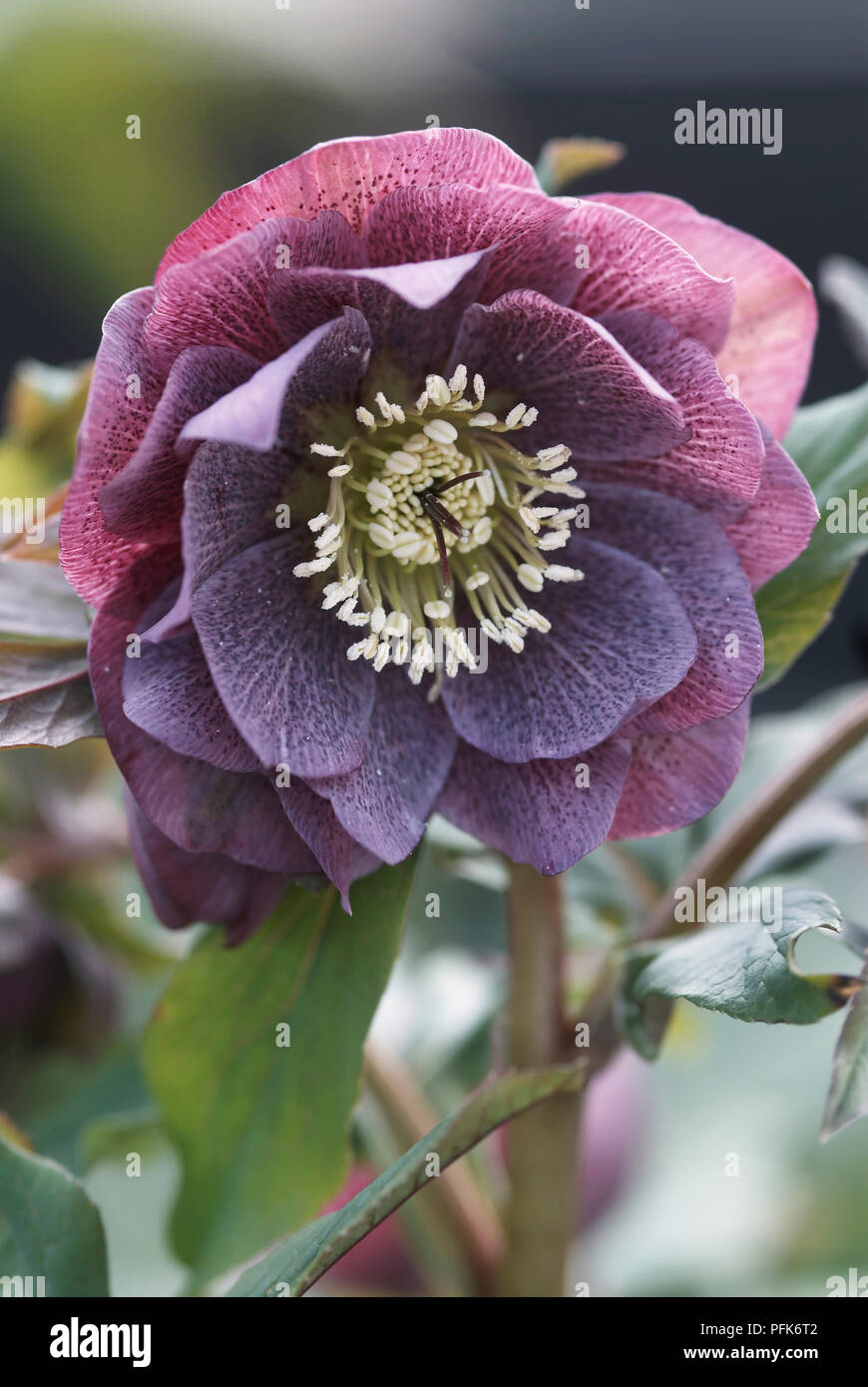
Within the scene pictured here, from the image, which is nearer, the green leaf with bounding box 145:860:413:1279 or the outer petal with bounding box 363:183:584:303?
the outer petal with bounding box 363:183:584:303

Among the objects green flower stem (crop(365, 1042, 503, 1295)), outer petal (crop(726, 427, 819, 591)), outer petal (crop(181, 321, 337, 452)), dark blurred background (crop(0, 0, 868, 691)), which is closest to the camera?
outer petal (crop(181, 321, 337, 452))

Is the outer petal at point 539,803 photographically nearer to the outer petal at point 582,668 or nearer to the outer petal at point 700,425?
the outer petal at point 582,668

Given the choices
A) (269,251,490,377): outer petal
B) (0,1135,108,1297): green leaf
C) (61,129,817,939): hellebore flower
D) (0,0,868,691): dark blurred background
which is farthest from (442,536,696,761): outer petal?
(0,0,868,691): dark blurred background

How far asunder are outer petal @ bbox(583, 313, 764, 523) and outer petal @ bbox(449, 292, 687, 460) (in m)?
0.01

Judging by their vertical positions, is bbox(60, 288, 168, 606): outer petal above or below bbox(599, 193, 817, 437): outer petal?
below

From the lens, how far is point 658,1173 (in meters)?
1.27

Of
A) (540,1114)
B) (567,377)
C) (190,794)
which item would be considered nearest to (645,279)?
(567,377)

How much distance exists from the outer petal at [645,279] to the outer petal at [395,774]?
18 cm

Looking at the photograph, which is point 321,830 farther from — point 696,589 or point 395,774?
point 696,589

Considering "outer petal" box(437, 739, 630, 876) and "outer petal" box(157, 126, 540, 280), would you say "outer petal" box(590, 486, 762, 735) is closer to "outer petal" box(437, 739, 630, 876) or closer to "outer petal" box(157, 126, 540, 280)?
"outer petal" box(437, 739, 630, 876)

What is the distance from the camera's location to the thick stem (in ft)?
2.03

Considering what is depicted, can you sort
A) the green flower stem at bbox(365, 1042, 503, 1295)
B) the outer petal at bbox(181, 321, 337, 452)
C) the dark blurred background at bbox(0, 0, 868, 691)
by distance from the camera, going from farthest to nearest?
the dark blurred background at bbox(0, 0, 868, 691), the green flower stem at bbox(365, 1042, 503, 1295), the outer petal at bbox(181, 321, 337, 452)

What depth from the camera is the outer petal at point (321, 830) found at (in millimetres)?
498
